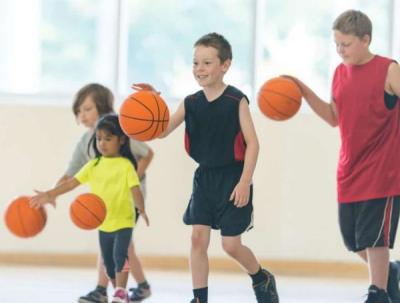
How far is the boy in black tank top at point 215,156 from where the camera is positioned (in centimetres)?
380

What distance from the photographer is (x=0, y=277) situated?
233 inches

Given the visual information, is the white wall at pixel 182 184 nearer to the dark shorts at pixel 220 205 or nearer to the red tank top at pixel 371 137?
the red tank top at pixel 371 137

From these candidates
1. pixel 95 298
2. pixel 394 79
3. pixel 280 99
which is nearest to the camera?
pixel 394 79

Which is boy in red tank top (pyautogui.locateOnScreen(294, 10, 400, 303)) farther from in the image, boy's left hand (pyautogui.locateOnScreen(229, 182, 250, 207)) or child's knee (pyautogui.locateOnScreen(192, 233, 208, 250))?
child's knee (pyautogui.locateOnScreen(192, 233, 208, 250))

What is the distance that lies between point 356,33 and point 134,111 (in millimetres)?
1002

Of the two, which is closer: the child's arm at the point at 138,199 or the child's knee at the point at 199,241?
the child's knee at the point at 199,241

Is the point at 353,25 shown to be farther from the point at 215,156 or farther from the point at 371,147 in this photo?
the point at 215,156

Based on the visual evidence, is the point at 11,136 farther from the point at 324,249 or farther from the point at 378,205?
the point at 378,205

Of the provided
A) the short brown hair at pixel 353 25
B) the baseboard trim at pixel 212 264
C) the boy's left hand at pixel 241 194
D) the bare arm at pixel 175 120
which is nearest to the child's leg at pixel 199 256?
the boy's left hand at pixel 241 194

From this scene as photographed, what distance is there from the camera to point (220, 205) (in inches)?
150

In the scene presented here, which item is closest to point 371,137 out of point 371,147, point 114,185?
point 371,147

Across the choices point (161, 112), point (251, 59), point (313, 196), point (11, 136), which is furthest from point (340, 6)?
point (161, 112)

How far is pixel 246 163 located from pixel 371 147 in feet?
1.99

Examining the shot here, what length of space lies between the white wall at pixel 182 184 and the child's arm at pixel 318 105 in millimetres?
2654
